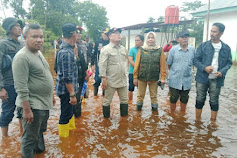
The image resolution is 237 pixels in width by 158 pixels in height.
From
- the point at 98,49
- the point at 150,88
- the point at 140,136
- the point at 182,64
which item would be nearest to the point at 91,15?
the point at 98,49

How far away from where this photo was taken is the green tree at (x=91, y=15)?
4869cm

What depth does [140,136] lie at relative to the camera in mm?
3572

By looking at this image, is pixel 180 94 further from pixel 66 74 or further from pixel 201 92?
pixel 66 74

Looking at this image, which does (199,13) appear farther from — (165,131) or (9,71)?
(9,71)

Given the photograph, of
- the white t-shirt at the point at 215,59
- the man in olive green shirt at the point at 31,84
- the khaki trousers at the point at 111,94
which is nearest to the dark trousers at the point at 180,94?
the white t-shirt at the point at 215,59

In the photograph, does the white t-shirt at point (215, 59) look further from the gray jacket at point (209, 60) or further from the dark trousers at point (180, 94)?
the dark trousers at point (180, 94)

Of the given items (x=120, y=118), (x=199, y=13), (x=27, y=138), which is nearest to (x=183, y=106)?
(x=120, y=118)

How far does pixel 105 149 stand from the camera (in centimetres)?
309

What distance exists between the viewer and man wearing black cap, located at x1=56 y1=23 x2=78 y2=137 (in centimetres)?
296

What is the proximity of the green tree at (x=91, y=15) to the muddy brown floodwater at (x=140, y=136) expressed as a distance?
45725 millimetres

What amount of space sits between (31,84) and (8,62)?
1096mm

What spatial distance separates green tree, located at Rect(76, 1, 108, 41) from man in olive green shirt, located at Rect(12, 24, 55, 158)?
155 feet

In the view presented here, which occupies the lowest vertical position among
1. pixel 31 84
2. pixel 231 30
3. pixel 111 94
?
pixel 111 94

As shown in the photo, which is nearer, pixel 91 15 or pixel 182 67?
pixel 182 67
